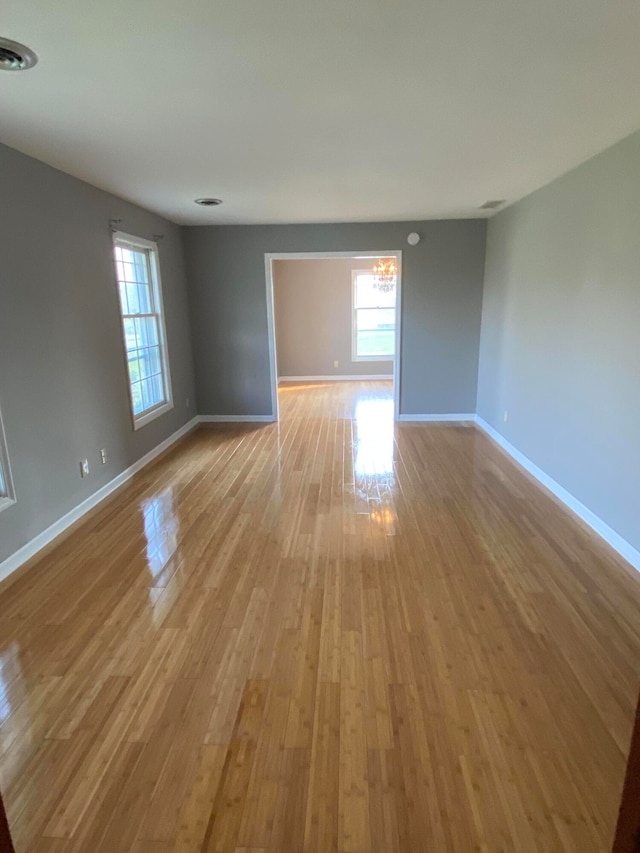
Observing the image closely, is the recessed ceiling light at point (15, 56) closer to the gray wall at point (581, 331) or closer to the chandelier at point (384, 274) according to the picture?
the gray wall at point (581, 331)

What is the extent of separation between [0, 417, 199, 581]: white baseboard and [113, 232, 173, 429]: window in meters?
0.37

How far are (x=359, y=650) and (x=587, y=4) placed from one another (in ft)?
8.13

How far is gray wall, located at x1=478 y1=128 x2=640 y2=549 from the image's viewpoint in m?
2.78

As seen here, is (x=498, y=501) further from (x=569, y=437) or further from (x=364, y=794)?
(x=364, y=794)

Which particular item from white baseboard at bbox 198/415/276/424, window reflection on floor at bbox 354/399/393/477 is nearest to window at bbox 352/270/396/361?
window reflection on floor at bbox 354/399/393/477

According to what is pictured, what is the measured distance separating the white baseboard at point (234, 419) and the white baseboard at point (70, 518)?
1.10 metres

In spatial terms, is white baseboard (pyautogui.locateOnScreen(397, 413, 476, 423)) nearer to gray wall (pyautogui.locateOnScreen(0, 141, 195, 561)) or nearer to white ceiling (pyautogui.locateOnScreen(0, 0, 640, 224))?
white ceiling (pyautogui.locateOnScreen(0, 0, 640, 224))

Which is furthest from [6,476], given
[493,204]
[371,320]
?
[371,320]

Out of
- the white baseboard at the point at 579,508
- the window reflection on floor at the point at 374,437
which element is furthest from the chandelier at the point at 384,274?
the white baseboard at the point at 579,508

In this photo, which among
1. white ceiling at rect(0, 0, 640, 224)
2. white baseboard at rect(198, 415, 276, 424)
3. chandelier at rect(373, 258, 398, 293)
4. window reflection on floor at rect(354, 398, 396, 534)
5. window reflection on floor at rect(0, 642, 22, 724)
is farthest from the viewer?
chandelier at rect(373, 258, 398, 293)

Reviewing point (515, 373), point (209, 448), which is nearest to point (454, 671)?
point (515, 373)

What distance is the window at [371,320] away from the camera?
9.14 metres

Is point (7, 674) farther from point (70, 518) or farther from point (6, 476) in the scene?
point (70, 518)

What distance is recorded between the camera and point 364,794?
150cm
